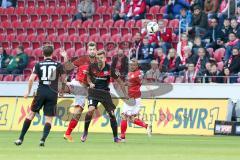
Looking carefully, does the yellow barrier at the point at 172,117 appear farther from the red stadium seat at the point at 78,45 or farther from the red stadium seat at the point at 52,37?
the red stadium seat at the point at 52,37

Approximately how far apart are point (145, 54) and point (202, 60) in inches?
109

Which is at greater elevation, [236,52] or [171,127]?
[236,52]

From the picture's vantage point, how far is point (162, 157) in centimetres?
1692

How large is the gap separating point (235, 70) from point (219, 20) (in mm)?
3230

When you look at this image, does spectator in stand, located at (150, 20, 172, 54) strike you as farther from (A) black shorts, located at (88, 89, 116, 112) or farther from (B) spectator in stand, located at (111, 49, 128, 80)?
(A) black shorts, located at (88, 89, 116, 112)

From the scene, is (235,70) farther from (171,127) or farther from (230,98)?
(171,127)

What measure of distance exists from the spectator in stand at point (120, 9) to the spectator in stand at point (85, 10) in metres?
1.22

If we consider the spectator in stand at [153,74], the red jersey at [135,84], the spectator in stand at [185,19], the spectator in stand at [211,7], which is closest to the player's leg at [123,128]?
the red jersey at [135,84]

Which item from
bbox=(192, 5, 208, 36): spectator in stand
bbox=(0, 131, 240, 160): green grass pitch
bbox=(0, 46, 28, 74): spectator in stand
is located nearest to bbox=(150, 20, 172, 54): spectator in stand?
bbox=(192, 5, 208, 36): spectator in stand

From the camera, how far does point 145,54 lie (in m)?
32.4

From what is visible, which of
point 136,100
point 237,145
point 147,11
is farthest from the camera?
point 147,11

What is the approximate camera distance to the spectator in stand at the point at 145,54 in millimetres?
32094

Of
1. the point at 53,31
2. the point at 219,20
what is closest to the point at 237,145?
the point at 219,20

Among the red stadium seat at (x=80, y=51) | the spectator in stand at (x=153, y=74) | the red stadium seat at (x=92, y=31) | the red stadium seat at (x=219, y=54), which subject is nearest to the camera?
the red stadium seat at (x=219, y=54)
